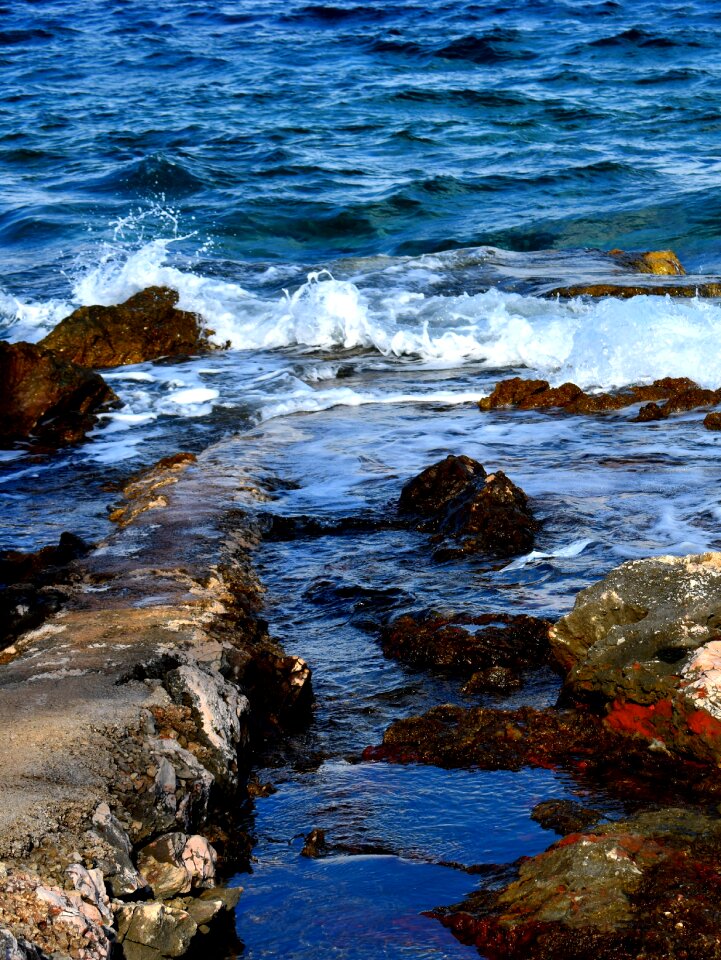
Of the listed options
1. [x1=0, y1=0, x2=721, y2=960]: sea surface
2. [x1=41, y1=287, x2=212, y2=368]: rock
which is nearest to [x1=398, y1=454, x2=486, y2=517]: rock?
[x1=0, y1=0, x2=721, y2=960]: sea surface

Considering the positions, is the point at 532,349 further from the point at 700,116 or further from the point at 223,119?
the point at 223,119

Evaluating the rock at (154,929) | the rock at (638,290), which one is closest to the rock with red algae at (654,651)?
the rock at (154,929)

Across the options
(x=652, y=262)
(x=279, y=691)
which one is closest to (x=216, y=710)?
(x=279, y=691)

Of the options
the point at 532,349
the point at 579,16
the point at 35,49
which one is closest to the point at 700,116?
the point at 579,16

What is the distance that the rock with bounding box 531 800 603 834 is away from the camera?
2.62 metres

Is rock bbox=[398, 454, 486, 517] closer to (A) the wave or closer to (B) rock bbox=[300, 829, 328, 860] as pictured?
(B) rock bbox=[300, 829, 328, 860]

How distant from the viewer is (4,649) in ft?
11.6

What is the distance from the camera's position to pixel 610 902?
7.25 feet

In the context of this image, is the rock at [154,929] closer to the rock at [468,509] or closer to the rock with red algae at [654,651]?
the rock with red algae at [654,651]

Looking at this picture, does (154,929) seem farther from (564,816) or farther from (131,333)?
(131,333)

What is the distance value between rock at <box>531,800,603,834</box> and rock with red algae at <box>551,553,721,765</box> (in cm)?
33

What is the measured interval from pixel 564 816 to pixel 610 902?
462mm

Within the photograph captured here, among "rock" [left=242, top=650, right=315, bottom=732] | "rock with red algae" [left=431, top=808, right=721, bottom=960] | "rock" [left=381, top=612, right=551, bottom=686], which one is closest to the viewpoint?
"rock with red algae" [left=431, top=808, right=721, bottom=960]

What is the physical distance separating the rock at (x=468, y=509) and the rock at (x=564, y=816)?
6.03 ft
